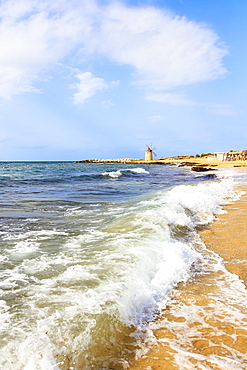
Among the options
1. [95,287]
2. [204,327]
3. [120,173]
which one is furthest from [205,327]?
[120,173]

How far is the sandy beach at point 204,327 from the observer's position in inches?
77.4

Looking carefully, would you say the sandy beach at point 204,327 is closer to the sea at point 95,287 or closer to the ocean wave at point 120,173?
the sea at point 95,287

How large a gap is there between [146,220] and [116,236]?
44.6 inches

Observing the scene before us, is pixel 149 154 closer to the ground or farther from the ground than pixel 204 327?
farther from the ground

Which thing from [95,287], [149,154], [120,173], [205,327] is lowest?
[205,327]

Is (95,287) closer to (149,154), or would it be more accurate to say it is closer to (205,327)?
(205,327)

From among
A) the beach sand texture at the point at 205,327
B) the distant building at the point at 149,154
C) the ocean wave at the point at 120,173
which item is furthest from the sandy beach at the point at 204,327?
the distant building at the point at 149,154

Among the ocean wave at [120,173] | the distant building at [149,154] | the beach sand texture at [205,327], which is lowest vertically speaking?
the beach sand texture at [205,327]

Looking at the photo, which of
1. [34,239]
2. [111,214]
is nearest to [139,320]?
[34,239]

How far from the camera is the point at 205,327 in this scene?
2410 millimetres

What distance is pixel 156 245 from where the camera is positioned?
4.35 metres

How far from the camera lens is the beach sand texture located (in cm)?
197

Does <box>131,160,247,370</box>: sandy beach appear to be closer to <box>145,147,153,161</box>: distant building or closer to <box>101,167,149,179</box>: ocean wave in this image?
<box>101,167,149,179</box>: ocean wave

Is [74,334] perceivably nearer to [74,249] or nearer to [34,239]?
[74,249]
